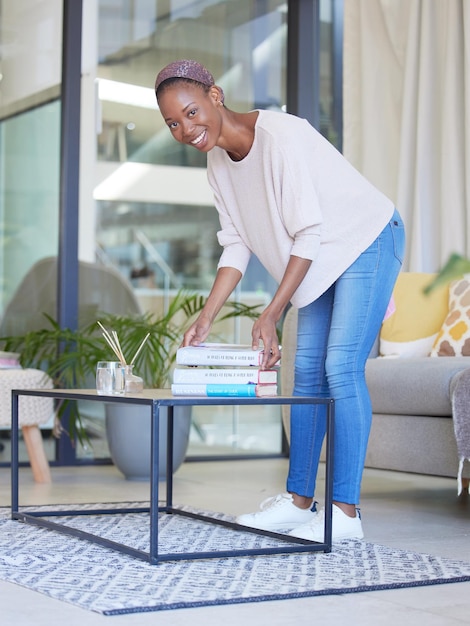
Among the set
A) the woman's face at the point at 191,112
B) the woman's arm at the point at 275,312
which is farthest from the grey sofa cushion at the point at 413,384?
the woman's face at the point at 191,112

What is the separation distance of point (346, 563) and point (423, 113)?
9.10 feet

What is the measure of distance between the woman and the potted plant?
134cm

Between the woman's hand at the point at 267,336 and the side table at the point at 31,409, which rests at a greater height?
the woman's hand at the point at 267,336

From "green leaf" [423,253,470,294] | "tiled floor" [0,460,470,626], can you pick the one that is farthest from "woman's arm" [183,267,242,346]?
"green leaf" [423,253,470,294]

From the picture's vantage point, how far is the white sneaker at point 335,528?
90.2 inches

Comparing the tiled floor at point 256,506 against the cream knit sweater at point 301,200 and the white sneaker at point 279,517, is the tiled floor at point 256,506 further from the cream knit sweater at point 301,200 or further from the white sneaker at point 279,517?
the cream knit sweater at point 301,200

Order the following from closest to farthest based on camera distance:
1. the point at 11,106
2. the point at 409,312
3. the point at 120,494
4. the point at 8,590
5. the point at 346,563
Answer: the point at 8,590
the point at 346,563
the point at 120,494
the point at 409,312
the point at 11,106

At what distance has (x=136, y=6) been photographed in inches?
176

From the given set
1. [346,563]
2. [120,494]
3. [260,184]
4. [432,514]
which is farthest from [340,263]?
[120,494]

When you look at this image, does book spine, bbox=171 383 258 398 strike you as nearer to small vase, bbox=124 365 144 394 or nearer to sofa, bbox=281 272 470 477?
small vase, bbox=124 365 144 394

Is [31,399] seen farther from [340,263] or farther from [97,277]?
[340,263]

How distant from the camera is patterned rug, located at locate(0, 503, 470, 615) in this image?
1.74m

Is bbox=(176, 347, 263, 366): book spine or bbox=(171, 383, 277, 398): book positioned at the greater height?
bbox=(176, 347, 263, 366): book spine

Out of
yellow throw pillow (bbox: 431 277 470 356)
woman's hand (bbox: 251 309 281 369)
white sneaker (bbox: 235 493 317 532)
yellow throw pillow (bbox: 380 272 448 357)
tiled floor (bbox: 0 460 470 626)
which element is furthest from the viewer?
yellow throw pillow (bbox: 380 272 448 357)
